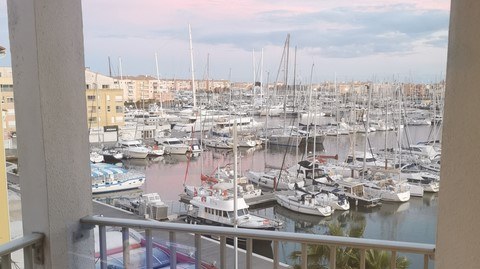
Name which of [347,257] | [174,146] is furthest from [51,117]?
[174,146]

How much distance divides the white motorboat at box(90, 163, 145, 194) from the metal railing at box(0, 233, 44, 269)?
15.5 metres

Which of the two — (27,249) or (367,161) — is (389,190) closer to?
(367,161)

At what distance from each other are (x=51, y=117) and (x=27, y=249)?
442mm

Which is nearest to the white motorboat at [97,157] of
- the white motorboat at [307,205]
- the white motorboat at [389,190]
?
the white motorboat at [307,205]

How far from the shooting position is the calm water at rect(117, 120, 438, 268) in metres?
12.6

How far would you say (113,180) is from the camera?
55.3ft

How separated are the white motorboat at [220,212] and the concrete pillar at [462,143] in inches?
432

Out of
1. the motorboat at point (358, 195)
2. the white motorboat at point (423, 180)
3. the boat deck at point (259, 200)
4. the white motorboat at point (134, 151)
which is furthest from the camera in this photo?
the white motorboat at point (134, 151)

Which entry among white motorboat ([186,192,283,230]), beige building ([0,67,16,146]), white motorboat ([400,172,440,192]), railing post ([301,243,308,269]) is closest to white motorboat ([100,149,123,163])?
white motorboat ([186,192,283,230])

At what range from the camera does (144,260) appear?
66.1 inches

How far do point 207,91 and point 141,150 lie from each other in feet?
29.2

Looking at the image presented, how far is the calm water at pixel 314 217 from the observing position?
1260 cm

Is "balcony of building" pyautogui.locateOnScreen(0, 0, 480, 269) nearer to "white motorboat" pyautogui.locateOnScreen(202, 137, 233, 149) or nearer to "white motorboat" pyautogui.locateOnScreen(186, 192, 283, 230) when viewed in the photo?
"white motorboat" pyautogui.locateOnScreen(186, 192, 283, 230)

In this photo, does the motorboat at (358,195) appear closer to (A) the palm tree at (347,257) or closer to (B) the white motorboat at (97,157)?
(A) the palm tree at (347,257)
